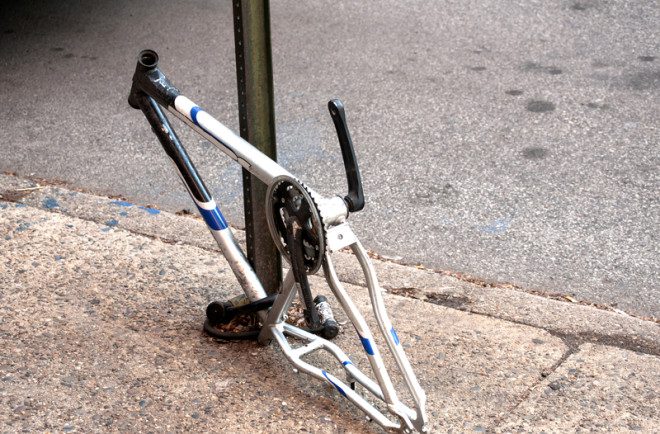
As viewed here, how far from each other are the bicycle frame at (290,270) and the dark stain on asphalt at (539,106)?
2728 mm

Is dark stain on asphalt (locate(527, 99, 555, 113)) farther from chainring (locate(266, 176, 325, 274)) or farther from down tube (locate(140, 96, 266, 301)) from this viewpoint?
chainring (locate(266, 176, 325, 274))

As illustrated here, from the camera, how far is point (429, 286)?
372 cm

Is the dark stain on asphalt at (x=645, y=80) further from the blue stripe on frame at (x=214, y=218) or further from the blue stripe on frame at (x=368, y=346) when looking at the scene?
the blue stripe on frame at (x=368, y=346)

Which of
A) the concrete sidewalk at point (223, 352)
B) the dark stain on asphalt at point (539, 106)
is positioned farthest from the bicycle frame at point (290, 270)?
the dark stain on asphalt at point (539, 106)

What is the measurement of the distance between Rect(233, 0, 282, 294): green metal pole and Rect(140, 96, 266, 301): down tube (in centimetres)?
14

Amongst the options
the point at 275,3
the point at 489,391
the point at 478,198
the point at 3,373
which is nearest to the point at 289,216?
the point at 489,391

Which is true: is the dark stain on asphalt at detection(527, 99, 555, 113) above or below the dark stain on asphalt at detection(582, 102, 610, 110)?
below

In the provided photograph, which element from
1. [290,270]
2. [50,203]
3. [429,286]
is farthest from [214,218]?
[50,203]

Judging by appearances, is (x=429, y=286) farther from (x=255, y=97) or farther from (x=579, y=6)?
(x=579, y=6)

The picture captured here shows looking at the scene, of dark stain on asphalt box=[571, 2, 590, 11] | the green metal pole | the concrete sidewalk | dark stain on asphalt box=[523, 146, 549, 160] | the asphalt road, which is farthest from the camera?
dark stain on asphalt box=[571, 2, 590, 11]

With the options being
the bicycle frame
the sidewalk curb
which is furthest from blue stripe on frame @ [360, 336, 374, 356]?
the sidewalk curb

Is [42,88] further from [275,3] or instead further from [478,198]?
[478,198]

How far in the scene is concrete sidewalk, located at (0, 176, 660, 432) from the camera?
2848mm

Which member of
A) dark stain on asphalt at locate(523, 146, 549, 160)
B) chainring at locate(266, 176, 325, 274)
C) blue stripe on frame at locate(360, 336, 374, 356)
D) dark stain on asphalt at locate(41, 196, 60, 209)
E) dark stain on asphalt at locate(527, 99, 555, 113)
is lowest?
dark stain on asphalt at locate(41, 196, 60, 209)
